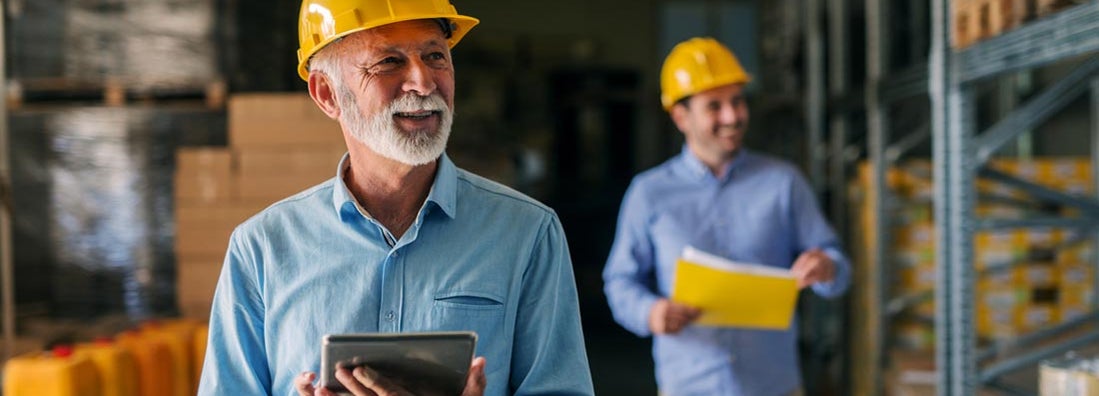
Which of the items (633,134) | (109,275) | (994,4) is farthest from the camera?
(633,134)

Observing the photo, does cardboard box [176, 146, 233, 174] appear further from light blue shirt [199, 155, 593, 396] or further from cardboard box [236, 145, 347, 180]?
→ light blue shirt [199, 155, 593, 396]

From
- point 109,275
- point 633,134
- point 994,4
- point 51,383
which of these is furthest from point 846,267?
point 633,134

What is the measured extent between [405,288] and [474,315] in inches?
4.9

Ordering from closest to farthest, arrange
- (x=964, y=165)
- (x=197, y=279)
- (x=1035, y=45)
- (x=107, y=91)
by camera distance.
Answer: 1. (x=1035, y=45)
2. (x=964, y=165)
3. (x=197, y=279)
4. (x=107, y=91)

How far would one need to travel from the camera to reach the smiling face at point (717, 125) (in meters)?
3.74

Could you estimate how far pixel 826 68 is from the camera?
8164mm

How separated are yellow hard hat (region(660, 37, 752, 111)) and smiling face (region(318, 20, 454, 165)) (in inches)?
81.9

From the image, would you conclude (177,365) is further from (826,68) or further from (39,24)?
(826,68)

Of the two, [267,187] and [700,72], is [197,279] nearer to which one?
[267,187]

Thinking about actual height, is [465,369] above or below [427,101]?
below

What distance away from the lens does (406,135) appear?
1895mm

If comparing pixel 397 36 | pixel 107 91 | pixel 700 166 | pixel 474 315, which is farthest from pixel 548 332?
pixel 107 91

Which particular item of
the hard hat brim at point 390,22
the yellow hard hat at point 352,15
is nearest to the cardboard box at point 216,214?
the hard hat brim at point 390,22

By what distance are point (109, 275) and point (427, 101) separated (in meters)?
4.43
